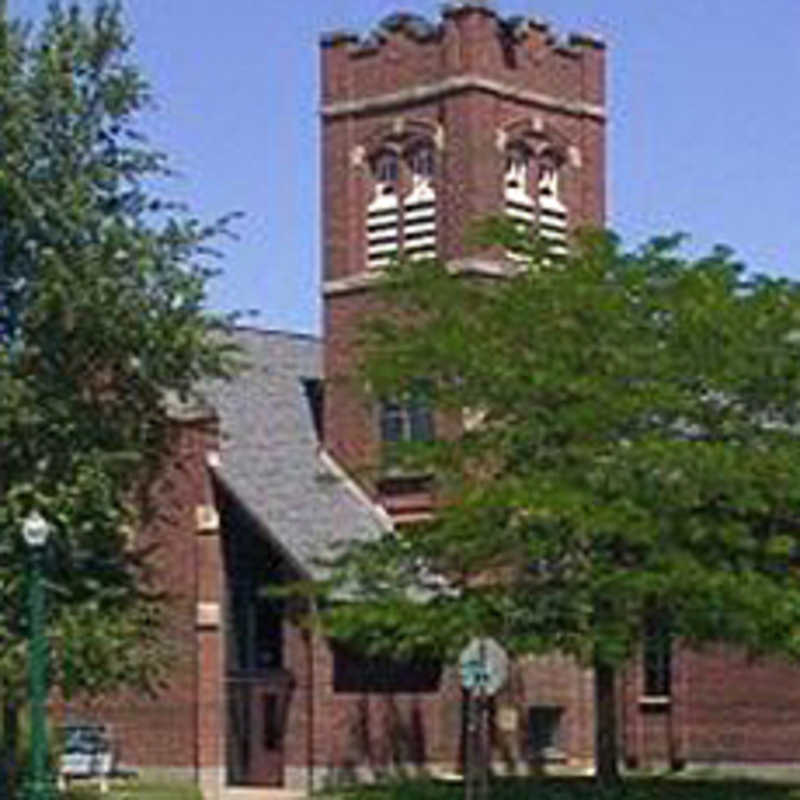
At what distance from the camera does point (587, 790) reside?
47562mm

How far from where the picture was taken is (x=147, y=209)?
143ft

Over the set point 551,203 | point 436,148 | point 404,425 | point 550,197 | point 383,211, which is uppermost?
point 436,148

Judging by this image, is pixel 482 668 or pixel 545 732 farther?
pixel 545 732

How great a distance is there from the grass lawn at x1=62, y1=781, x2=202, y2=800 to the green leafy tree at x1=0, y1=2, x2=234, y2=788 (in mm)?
8092

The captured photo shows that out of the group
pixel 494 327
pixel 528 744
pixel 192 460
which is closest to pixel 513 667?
pixel 528 744

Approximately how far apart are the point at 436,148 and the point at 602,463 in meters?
19.2

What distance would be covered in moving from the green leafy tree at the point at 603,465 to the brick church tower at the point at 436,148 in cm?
1358

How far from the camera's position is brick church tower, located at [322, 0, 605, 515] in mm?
59812

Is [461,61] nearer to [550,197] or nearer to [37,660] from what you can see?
[550,197]

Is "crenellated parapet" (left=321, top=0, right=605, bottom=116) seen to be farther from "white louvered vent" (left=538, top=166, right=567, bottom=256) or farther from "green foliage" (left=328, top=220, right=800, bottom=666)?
"green foliage" (left=328, top=220, right=800, bottom=666)

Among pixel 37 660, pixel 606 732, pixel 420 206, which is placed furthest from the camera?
pixel 420 206

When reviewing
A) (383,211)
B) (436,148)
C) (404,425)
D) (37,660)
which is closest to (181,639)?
(404,425)

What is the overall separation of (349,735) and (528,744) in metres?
4.49

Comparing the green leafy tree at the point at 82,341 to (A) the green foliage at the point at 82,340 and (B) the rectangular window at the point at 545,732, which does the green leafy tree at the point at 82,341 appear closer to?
(A) the green foliage at the point at 82,340
